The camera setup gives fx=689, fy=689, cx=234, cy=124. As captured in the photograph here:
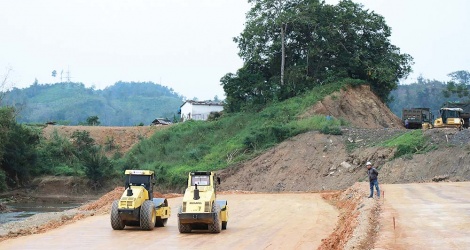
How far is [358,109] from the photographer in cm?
7131

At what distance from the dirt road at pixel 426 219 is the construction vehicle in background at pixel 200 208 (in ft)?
20.4

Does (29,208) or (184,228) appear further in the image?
(29,208)

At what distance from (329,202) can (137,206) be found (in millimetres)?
19653

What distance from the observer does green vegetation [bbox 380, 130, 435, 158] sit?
54.7m

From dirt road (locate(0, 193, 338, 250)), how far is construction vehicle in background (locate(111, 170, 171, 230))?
0.39 metres

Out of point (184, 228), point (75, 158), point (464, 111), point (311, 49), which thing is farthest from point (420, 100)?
point (184, 228)

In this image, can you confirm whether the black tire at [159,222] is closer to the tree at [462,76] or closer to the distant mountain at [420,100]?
the distant mountain at [420,100]

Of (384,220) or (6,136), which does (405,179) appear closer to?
(384,220)

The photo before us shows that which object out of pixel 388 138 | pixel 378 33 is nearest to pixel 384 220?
pixel 388 138

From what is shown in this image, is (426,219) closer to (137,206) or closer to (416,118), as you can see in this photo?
(137,206)

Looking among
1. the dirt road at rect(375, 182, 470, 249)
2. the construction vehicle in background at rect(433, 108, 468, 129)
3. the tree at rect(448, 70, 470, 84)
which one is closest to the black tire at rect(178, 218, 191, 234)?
the dirt road at rect(375, 182, 470, 249)

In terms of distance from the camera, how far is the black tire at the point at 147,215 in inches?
1070

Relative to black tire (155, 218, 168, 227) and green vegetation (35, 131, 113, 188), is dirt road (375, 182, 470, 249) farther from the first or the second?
green vegetation (35, 131, 113, 188)

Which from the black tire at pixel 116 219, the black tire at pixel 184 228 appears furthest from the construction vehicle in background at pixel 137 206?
the black tire at pixel 184 228
